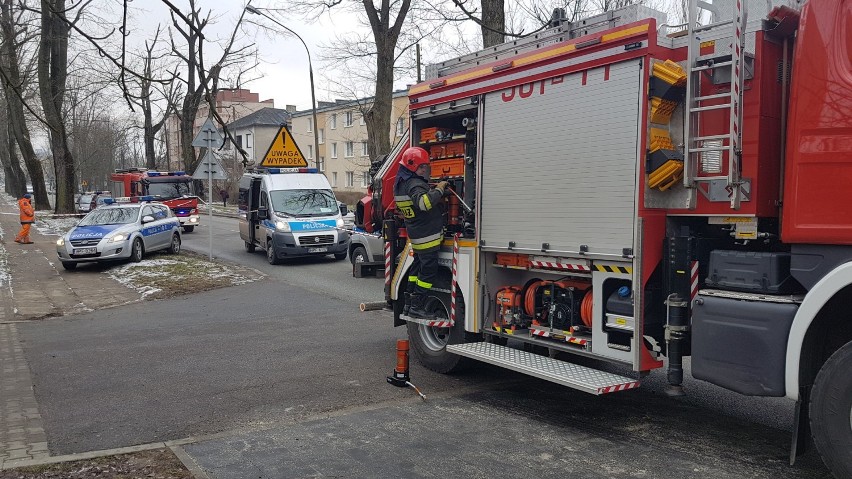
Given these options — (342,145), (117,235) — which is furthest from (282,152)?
(342,145)

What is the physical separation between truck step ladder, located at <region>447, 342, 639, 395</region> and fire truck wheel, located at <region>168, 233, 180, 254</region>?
14.9 meters

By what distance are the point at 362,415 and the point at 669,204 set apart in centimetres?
299

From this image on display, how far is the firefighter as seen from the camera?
7.07 meters

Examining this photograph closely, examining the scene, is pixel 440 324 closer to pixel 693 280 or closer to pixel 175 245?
pixel 693 280

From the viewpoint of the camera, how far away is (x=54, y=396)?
21.9 feet

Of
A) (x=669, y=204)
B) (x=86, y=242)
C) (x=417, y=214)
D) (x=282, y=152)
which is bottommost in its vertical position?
(x=86, y=242)

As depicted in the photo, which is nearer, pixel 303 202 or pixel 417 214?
pixel 417 214

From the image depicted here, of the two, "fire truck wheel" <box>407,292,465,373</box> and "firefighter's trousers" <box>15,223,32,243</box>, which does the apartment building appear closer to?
"firefighter's trousers" <box>15,223,32,243</box>

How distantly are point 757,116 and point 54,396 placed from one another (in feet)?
21.1

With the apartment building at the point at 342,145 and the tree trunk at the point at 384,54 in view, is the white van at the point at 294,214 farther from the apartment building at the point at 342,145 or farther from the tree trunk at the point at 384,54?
the apartment building at the point at 342,145

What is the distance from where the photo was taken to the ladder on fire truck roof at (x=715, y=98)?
14.8ft

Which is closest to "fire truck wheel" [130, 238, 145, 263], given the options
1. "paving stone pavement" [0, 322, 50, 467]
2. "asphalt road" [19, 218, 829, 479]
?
"asphalt road" [19, 218, 829, 479]

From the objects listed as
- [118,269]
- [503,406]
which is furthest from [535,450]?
[118,269]

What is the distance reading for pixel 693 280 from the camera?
4965 mm
